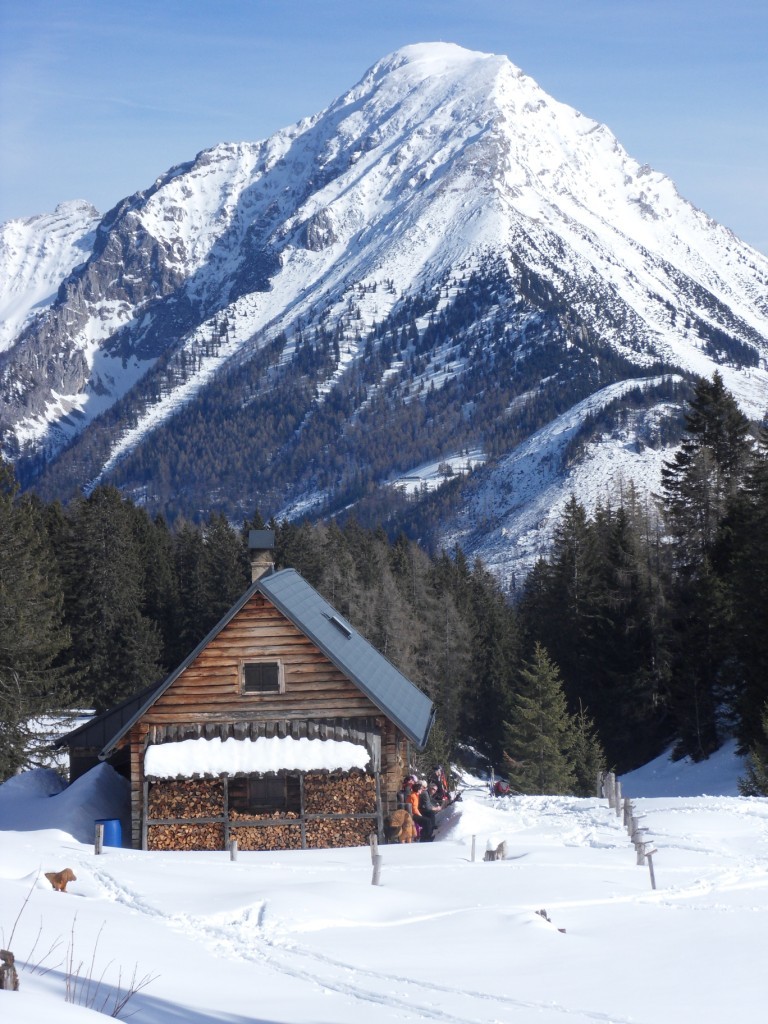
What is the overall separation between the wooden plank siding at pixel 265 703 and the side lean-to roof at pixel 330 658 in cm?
23

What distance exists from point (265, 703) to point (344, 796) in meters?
2.77

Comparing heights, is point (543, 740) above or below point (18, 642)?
below

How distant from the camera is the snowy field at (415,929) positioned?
42.1 feet

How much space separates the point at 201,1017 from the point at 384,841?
17.0 meters

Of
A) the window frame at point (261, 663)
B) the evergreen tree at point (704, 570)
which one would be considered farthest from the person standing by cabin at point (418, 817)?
the evergreen tree at point (704, 570)

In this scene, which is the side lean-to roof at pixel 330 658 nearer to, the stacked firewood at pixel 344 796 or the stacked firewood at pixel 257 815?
the stacked firewood at pixel 344 796

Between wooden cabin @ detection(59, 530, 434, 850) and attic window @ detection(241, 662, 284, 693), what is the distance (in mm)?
23

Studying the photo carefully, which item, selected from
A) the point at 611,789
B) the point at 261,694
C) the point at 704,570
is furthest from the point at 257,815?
the point at 704,570

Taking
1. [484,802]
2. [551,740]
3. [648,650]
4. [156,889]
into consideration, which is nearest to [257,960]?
[156,889]

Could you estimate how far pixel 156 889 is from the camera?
19.3 m

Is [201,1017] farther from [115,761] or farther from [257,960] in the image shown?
[115,761]

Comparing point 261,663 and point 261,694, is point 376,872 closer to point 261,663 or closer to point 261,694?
point 261,694

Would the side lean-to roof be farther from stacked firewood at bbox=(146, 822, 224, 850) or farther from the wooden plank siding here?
stacked firewood at bbox=(146, 822, 224, 850)

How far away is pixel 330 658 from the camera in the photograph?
2891cm
